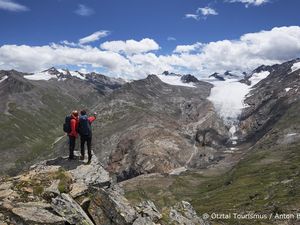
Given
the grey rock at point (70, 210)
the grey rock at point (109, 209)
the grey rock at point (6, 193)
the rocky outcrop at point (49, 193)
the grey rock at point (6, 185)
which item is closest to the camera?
the rocky outcrop at point (49, 193)

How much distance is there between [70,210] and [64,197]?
1.55 m

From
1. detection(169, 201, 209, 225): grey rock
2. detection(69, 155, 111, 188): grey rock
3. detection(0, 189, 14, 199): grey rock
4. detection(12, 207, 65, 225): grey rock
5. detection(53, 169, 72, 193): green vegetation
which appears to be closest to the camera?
detection(12, 207, 65, 225): grey rock

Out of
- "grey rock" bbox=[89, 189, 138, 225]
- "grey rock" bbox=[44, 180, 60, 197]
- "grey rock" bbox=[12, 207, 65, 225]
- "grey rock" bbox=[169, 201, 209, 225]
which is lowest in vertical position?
"grey rock" bbox=[169, 201, 209, 225]

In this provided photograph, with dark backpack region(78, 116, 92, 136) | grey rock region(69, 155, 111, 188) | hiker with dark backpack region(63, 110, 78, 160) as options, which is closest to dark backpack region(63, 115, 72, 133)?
hiker with dark backpack region(63, 110, 78, 160)

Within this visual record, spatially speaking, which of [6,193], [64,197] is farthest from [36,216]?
[6,193]

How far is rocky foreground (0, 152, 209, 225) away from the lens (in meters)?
31.5

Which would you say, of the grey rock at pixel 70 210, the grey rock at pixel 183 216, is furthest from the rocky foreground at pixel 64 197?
the grey rock at pixel 183 216

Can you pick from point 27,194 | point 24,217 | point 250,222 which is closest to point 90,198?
point 27,194

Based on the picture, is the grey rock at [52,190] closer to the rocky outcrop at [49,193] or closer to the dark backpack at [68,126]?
the rocky outcrop at [49,193]

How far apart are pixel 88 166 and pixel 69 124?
486 centimetres

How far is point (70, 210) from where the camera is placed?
110ft

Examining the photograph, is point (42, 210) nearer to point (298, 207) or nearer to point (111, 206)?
point (111, 206)

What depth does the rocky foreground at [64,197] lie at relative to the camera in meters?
31.5

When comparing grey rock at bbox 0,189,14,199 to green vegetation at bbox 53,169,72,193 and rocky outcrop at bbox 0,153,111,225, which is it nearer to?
rocky outcrop at bbox 0,153,111,225
